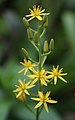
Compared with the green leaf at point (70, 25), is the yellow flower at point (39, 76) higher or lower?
higher

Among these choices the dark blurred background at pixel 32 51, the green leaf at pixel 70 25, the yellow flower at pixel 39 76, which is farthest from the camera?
the green leaf at pixel 70 25

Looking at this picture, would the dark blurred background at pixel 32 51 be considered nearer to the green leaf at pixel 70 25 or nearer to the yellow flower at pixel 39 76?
the green leaf at pixel 70 25

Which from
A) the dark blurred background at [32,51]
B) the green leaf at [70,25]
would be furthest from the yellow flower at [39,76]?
the green leaf at [70,25]

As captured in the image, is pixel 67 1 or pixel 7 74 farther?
pixel 67 1

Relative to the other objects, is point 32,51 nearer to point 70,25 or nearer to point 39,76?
point 70,25

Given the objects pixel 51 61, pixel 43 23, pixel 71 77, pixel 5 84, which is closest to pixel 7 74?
pixel 5 84

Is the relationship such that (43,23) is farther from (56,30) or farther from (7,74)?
(56,30)

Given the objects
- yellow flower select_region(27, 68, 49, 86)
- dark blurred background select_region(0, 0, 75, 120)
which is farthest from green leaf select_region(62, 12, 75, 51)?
yellow flower select_region(27, 68, 49, 86)

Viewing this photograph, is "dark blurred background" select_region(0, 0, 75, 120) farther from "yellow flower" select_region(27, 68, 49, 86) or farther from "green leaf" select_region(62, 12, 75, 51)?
"yellow flower" select_region(27, 68, 49, 86)

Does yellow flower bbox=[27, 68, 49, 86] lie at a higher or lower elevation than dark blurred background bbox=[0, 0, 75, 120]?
higher
